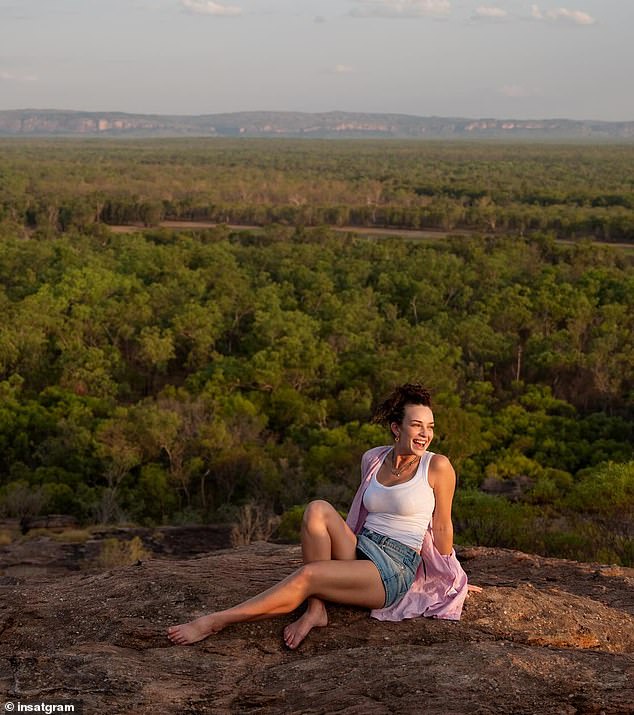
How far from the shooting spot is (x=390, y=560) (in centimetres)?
541

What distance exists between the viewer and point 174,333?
34.4 meters

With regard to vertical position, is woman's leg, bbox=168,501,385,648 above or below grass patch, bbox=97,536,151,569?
above

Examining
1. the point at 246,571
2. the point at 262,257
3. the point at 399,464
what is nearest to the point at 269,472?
the point at 246,571

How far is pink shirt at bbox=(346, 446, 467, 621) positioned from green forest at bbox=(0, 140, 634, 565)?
17.9 feet

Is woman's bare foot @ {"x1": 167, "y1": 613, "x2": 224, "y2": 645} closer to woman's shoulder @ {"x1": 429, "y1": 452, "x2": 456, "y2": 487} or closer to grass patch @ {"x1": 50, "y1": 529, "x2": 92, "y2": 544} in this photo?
woman's shoulder @ {"x1": 429, "y1": 452, "x2": 456, "y2": 487}

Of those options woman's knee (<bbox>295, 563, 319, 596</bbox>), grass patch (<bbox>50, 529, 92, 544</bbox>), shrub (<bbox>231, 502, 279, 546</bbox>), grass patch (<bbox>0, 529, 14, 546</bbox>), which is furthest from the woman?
grass patch (<bbox>0, 529, 14, 546</bbox>)

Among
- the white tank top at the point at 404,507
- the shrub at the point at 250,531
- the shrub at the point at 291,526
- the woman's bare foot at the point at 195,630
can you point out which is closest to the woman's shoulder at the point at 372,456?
the white tank top at the point at 404,507

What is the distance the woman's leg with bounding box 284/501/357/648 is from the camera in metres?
5.30

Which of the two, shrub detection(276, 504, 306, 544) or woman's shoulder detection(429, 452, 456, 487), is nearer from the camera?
woman's shoulder detection(429, 452, 456, 487)

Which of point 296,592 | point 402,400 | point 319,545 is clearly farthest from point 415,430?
point 296,592

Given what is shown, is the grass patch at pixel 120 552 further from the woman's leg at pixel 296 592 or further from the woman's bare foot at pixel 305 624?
the woman's bare foot at pixel 305 624

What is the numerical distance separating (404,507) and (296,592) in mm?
847

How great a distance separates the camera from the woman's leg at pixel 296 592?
527 cm

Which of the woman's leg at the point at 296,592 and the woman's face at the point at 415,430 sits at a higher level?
the woman's face at the point at 415,430
